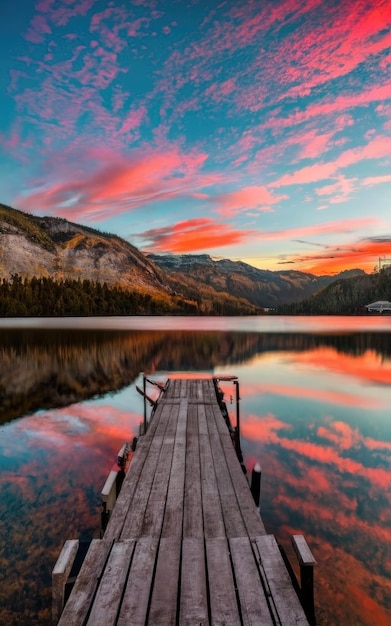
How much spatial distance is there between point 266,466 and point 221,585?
1281 centimetres

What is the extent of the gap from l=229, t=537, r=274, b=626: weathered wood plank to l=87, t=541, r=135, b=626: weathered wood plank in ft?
6.75

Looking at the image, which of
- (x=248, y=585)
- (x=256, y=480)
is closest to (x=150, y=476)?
(x=256, y=480)

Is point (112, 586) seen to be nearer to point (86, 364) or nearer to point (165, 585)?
point (165, 585)

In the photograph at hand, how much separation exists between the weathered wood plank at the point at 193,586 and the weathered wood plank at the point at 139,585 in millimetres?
597

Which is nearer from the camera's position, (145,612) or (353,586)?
(145,612)

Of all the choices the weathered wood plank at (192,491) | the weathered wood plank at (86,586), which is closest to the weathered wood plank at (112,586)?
the weathered wood plank at (86,586)

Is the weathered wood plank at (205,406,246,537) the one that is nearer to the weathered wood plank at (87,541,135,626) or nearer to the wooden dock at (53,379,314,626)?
the wooden dock at (53,379,314,626)

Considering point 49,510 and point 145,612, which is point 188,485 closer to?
point 145,612

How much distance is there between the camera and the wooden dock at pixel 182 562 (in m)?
6.10

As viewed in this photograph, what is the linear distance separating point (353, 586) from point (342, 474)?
7.96 metres

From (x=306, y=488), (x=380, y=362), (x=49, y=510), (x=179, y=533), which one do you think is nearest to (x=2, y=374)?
(x=49, y=510)

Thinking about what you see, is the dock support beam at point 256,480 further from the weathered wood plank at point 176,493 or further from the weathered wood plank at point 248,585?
the weathered wood plank at point 248,585

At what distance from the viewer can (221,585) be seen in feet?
22.0

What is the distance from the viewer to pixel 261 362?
5931 centimetres
